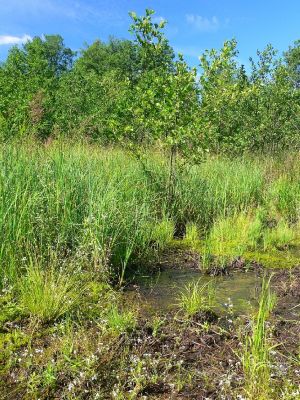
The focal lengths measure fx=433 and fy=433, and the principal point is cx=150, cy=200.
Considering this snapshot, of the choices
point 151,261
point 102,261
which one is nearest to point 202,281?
point 151,261

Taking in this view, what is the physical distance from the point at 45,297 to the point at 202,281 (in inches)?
86.4

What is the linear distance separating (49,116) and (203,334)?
1540 centimetres

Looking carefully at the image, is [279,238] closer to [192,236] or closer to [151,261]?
[192,236]

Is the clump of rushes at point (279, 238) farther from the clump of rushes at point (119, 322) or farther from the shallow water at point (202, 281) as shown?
the clump of rushes at point (119, 322)

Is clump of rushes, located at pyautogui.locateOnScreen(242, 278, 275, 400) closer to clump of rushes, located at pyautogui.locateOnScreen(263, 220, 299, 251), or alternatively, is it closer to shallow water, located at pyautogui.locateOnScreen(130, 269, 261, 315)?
shallow water, located at pyautogui.locateOnScreen(130, 269, 261, 315)

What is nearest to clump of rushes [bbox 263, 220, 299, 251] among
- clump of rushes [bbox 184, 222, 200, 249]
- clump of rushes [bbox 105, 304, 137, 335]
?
clump of rushes [bbox 184, 222, 200, 249]

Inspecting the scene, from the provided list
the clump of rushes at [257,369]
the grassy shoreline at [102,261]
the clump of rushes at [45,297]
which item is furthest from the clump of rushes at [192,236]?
the clump of rushes at [257,369]

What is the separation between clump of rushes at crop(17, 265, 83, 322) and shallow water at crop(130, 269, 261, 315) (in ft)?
2.65

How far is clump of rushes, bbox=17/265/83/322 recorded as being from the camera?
11.7 feet

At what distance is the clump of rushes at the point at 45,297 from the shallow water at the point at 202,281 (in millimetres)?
807

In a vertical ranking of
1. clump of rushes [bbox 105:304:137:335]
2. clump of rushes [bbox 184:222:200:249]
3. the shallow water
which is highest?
clump of rushes [bbox 184:222:200:249]

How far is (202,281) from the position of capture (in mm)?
5180

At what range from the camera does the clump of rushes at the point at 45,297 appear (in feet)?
11.7

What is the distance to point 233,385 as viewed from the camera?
9.55 ft
